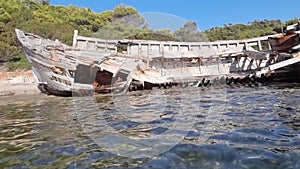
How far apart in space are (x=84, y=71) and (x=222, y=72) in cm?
878

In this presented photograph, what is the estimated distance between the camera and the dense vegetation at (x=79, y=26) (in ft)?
88.4

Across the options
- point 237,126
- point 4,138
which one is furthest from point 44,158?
point 237,126

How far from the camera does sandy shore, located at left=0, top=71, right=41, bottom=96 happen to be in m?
20.5

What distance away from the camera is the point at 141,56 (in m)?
19.0

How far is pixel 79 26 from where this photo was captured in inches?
1630

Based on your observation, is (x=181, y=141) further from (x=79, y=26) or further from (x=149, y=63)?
(x=79, y=26)

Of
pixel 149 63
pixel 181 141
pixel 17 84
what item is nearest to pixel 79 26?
pixel 17 84

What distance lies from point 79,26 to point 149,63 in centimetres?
2402

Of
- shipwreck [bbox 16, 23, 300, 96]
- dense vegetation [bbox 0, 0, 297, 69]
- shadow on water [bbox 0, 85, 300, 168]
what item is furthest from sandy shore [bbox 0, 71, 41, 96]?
shadow on water [bbox 0, 85, 300, 168]

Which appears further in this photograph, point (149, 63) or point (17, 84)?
point (17, 84)

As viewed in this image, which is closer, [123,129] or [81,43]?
[123,129]

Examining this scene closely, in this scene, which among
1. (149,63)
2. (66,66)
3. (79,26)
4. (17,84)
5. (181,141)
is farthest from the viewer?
(79,26)

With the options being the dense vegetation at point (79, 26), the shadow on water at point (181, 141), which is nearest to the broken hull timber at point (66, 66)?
the dense vegetation at point (79, 26)

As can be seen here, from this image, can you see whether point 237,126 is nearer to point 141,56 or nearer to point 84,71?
point 84,71
